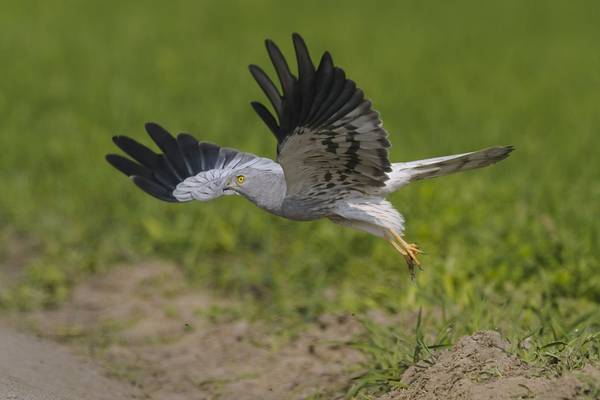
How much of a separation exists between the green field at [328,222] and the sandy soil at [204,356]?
0.18 m

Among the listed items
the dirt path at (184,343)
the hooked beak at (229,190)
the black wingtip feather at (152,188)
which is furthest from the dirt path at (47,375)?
the hooked beak at (229,190)

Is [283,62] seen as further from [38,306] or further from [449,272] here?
[38,306]

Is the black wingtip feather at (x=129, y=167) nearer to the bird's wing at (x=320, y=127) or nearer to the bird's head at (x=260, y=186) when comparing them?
the bird's head at (x=260, y=186)

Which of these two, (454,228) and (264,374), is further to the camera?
(454,228)

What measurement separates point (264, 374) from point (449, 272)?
4.48 ft

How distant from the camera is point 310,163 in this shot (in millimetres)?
4793

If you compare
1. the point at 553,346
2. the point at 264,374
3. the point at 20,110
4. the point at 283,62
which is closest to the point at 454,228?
the point at 264,374

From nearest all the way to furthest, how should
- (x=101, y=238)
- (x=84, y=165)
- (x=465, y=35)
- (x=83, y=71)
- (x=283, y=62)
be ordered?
(x=283, y=62), (x=101, y=238), (x=84, y=165), (x=83, y=71), (x=465, y=35)

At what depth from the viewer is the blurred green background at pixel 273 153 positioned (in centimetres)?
641

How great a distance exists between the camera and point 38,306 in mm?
6836

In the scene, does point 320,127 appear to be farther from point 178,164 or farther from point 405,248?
point 178,164

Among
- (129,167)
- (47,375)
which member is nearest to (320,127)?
(129,167)

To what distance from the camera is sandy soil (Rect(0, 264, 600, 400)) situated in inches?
174

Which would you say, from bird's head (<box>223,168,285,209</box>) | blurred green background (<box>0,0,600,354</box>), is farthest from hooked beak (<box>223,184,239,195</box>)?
blurred green background (<box>0,0,600,354</box>)
